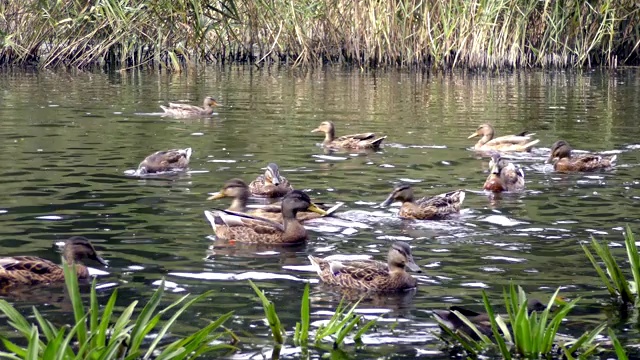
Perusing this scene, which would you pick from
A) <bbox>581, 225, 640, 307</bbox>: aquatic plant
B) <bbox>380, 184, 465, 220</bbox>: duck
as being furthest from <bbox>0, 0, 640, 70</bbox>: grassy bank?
<bbox>581, 225, 640, 307</bbox>: aquatic plant

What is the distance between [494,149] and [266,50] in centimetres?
1846

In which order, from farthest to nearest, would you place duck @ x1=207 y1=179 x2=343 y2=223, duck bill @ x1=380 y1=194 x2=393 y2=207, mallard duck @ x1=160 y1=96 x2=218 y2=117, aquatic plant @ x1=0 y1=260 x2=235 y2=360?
mallard duck @ x1=160 y1=96 x2=218 y2=117
duck bill @ x1=380 y1=194 x2=393 y2=207
duck @ x1=207 y1=179 x2=343 y2=223
aquatic plant @ x1=0 y1=260 x2=235 y2=360

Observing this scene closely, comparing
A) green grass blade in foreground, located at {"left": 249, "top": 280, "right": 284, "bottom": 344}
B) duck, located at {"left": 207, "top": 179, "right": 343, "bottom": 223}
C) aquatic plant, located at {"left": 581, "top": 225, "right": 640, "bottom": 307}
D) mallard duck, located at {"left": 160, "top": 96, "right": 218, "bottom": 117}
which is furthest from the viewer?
mallard duck, located at {"left": 160, "top": 96, "right": 218, "bottom": 117}

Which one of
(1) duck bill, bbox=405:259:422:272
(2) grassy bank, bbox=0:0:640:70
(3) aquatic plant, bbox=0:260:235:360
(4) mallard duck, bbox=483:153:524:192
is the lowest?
(1) duck bill, bbox=405:259:422:272

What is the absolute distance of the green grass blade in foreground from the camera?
6352 millimetres

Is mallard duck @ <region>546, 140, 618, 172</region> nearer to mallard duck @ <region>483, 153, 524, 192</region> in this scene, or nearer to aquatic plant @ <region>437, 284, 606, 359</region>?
mallard duck @ <region>483, 153, 524, 192</region>

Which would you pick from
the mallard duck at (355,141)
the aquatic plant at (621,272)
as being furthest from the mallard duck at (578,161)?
the aquatic plant at (621,272)

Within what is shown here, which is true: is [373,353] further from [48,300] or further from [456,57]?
[456,57]

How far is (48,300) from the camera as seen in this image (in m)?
7.86

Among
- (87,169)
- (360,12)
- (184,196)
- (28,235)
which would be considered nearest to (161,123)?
(87,169)

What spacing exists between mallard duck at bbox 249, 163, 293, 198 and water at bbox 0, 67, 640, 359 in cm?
44

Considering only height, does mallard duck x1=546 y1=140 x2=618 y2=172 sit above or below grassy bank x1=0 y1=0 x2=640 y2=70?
below

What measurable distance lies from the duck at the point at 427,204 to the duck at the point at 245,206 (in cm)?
75

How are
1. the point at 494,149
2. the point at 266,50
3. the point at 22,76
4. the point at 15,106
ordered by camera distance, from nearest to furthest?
→ the point at 494,149 → the point at 15,106 → the point at 22,76 → the point at 266,50
